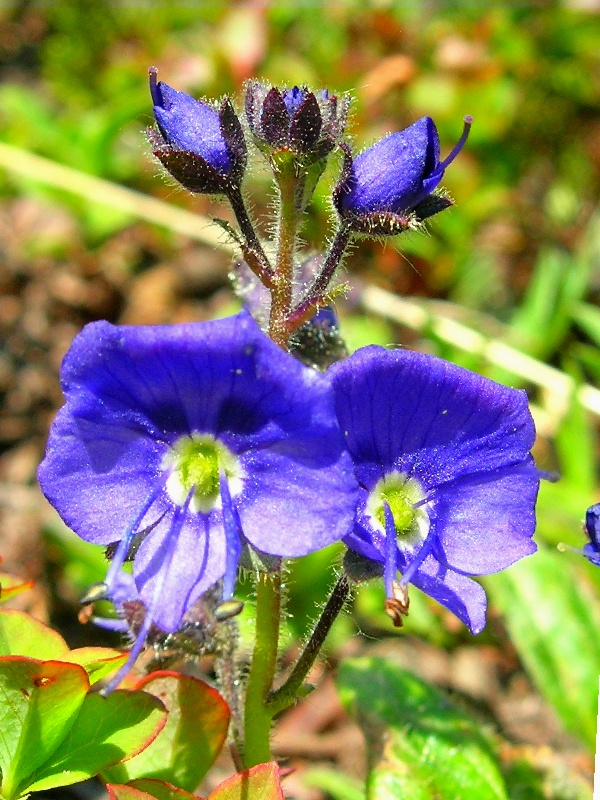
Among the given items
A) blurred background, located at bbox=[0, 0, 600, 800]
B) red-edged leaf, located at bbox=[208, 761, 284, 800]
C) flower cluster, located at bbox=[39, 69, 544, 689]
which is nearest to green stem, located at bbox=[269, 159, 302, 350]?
flower cluster, located at bbox=[39, 69, 544, 689]

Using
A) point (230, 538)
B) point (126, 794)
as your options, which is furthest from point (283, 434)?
point (126, 794)

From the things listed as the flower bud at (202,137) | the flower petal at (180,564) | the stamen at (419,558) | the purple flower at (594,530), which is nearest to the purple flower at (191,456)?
the flower petal at (180,564)

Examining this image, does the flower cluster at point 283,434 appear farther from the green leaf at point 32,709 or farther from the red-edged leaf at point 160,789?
the red-edged leaf at point 160,789

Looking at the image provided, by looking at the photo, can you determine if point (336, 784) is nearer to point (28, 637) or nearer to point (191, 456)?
point (28, 637)

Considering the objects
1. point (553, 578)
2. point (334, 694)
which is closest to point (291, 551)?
point (553, 578)

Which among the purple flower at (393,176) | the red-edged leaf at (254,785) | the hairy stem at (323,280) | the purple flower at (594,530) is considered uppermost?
the purple flower at (393,176)

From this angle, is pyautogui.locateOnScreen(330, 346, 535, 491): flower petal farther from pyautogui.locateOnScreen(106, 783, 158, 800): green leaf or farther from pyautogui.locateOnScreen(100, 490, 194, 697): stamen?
pyautogui.locateOnScreen(106, 783, 158, 800): green leaf

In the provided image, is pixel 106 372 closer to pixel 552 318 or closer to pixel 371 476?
pixel 371 476
